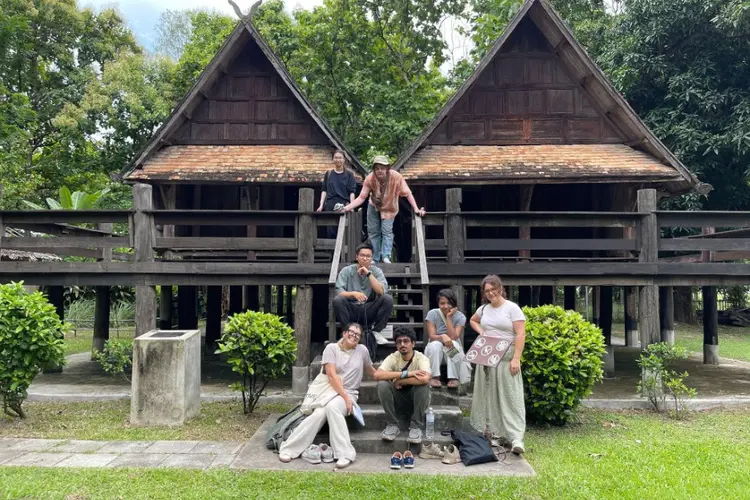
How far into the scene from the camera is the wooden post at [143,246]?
26.2ft

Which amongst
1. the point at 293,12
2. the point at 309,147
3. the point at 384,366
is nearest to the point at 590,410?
the point at 384,366

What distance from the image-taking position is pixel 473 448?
5.12m

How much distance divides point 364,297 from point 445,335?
1.00m

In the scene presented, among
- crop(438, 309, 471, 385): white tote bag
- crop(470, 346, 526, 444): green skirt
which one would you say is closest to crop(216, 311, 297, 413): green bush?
crop(438, 309, 471, 385): white tote bag

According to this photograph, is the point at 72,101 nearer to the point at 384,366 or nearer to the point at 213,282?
the point at 213,282

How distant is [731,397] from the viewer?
796cm

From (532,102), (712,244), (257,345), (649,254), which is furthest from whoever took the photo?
(532,102)

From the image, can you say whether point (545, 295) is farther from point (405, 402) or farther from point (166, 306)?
point (405, 402)

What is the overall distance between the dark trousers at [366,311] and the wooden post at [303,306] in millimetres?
1716

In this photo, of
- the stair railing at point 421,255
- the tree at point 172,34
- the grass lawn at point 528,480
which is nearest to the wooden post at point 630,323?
the stair railing at point 421,255

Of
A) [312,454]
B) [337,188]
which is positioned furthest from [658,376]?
[337,188]

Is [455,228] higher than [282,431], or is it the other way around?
[455,228]

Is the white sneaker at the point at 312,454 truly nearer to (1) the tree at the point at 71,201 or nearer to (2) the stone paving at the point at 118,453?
(2) the stone paving at the point at 118,453

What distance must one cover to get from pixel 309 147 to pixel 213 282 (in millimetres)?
4360
